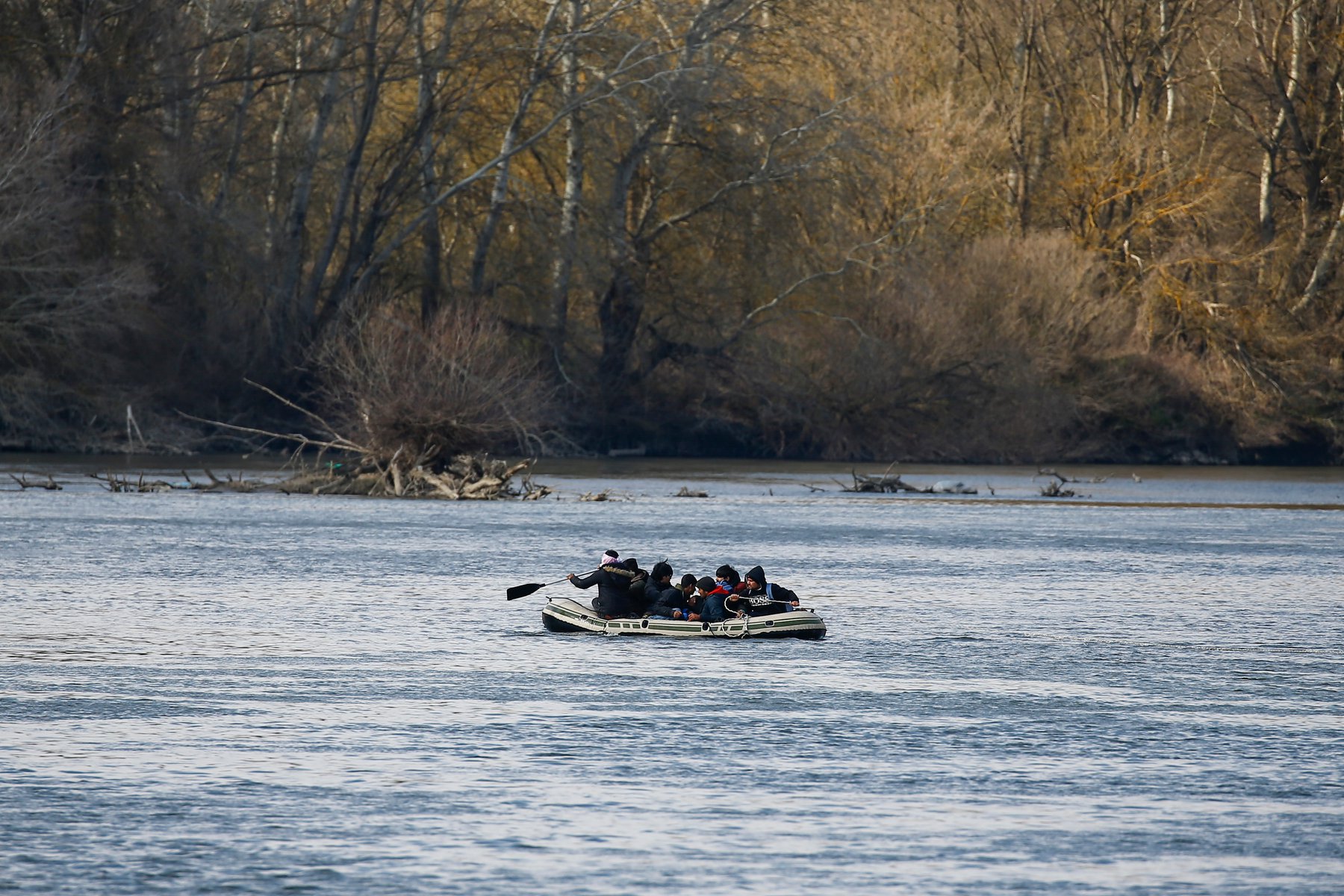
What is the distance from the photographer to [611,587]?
58.0 ft

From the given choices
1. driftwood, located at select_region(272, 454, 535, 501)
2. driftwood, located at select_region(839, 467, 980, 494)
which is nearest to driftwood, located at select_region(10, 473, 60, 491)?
driftwood, located at select_region(272, 454, 535, 501)

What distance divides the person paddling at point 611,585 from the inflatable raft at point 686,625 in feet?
0.46

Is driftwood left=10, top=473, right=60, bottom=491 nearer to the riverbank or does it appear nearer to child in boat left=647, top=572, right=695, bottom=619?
the riverbank

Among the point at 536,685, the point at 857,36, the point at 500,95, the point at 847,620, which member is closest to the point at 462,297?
the point at 500,95

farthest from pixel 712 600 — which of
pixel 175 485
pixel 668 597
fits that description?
pixel 175 485

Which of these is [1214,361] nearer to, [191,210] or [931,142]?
[931,142]

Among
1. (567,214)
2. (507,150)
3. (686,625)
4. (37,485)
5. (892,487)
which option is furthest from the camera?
(567,214)

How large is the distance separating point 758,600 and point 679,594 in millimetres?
668

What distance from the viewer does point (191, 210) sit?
166ft

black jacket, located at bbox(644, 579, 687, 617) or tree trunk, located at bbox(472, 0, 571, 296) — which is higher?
tree trunk, located at bbox(472, 0, 571, 296)

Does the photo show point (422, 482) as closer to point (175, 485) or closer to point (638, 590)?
point (175, 485)

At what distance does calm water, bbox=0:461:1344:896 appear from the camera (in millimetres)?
9383

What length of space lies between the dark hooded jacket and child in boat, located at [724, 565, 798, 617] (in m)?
0.90

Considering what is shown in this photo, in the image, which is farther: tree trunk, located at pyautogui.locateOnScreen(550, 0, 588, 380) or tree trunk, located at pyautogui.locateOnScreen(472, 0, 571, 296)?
tree trunk, located at pyautogui.locateOnScreen(550, 0, 588, 380)
